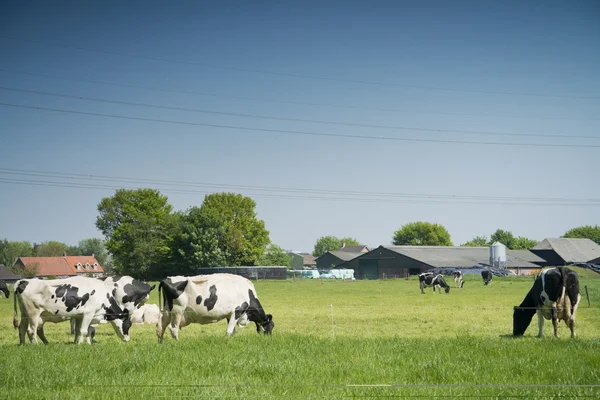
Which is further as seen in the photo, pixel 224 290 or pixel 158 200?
pixel 158 200

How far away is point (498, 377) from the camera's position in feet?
35.4

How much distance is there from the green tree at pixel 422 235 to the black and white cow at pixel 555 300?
143916mm

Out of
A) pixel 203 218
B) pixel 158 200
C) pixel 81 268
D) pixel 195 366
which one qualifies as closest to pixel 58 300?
pixel 195 366

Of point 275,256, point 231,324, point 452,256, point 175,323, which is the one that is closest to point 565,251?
point 452,256

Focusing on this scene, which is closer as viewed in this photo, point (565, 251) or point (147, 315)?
point (147, 315)

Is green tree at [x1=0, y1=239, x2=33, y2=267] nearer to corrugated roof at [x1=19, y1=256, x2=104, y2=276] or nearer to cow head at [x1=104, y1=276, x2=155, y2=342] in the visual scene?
corrugated roof at [x1=19, y1=256, x2=104, y2=276]

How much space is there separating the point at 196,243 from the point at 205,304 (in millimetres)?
69778

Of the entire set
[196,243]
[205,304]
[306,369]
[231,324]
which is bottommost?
[306,369]

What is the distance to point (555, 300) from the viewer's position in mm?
18438

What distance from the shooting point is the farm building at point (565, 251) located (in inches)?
4764

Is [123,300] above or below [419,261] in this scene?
below

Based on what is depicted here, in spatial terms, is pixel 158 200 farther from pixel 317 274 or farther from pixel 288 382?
pixel 288 382

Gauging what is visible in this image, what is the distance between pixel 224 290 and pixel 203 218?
70347 millimetres

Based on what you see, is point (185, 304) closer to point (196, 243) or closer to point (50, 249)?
point (196, 243)
